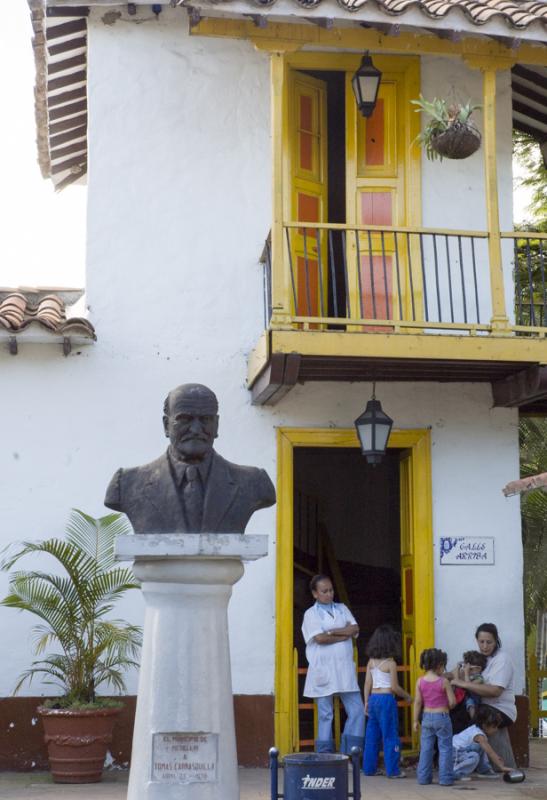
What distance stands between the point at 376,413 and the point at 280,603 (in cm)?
179

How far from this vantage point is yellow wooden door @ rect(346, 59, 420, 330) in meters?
11.0

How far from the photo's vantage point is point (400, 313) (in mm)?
10117

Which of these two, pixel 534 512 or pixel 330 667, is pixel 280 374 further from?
pixel 534 512

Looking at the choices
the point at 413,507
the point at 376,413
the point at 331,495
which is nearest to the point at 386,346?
the point at 376,413

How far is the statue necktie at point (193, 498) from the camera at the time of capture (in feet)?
20.7

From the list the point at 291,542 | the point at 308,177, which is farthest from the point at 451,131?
the point at 291,542

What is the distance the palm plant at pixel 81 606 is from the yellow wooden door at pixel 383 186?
10.00ft

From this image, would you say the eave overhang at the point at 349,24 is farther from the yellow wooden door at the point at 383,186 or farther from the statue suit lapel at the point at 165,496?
the statue suit lapel at the point at 165,496

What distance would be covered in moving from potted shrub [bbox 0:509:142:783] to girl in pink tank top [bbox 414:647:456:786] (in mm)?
2297

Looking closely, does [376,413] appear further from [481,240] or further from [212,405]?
[212,405]

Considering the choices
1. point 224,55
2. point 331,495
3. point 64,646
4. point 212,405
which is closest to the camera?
point 212,405

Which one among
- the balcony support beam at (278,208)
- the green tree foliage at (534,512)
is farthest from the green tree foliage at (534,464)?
the balcony support beam at (278,208)

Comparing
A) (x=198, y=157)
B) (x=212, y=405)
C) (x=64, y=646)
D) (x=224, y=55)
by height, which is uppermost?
(x=224, y=55)

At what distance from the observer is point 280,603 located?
10359mm
